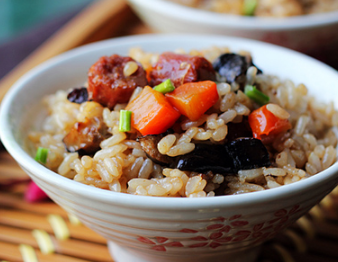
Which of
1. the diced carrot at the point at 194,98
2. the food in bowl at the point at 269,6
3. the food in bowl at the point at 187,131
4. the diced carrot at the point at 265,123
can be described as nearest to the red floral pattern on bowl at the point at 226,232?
the food in bowl at the point at 187,131

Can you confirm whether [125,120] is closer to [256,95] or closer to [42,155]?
[42,155]

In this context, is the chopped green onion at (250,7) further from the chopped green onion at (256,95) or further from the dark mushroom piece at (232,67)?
the chopped green onion at (256,95)

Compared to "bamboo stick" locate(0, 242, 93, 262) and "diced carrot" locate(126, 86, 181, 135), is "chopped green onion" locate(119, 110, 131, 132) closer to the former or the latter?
"diced carrot" locate(126, 86, 181, 135)

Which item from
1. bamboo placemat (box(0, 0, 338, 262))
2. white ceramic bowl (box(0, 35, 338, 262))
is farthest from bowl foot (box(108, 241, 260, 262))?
bamboo placemat (box(0, 0, 338, 262))

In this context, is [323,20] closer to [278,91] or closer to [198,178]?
[278,91]

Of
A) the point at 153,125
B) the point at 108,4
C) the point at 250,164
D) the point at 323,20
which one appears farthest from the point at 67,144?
the point at 108,4
